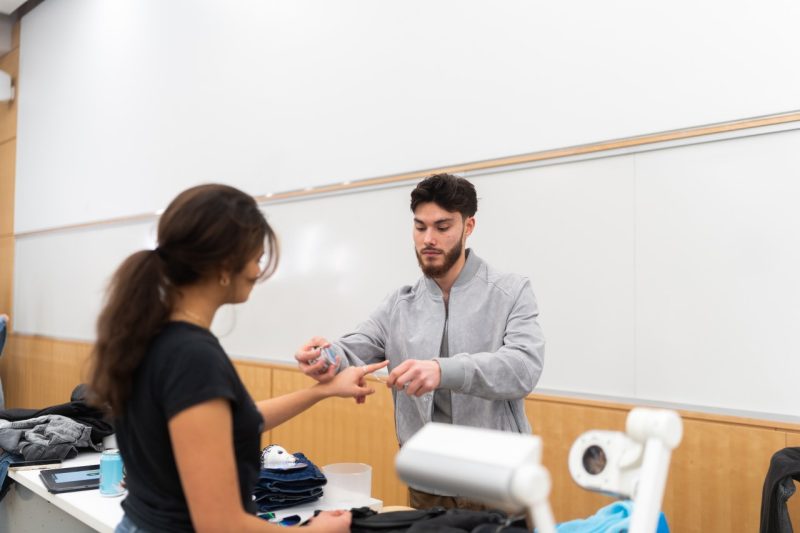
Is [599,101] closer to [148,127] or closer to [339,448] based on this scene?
[339,448]

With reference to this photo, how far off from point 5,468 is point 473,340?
1.86 metres

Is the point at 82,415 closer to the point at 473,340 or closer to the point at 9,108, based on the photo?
the point at 473,340

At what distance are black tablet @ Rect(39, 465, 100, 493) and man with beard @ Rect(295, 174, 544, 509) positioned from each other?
38.5 inches

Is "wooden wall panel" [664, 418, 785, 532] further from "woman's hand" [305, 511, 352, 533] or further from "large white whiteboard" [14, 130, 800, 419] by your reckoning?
"woman's hand" [305, 511, 352, 533]

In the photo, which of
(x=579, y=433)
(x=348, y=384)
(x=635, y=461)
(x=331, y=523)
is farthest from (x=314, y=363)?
(x=579, y=433)

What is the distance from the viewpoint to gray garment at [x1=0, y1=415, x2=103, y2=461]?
8.68ft

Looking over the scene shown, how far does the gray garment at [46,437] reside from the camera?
8.68 feet

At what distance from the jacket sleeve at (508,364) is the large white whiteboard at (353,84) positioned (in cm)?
117

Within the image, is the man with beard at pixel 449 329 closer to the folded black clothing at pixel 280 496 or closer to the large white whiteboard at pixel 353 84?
the folded black clothing at pixel 280 496

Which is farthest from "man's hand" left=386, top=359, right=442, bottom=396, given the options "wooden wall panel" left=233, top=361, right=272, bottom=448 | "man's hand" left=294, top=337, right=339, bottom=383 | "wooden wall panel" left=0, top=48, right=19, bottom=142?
"wooden wall panel" left=0, top=48, right=19, bottom=142

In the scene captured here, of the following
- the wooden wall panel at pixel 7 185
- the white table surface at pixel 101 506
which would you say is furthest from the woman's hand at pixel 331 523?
the wooden wall panel at pixel 7 185

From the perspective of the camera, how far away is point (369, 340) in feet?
7.27

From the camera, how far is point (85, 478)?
237 cm

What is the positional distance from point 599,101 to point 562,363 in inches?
43.5
